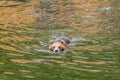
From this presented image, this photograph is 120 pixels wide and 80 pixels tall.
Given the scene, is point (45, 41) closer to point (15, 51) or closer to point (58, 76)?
point (15, 51)

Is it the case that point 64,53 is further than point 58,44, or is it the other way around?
point 58,44

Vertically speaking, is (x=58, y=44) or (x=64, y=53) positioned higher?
(x=58, y=44)

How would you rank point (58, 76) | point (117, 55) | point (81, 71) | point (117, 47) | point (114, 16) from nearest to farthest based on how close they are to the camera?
point (58, 76), point (81, 71), point (117, 55), point (117, 47), point (114, 16)

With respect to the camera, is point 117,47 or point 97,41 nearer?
point 117,47

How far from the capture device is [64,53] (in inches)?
602

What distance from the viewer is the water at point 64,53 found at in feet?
37.3

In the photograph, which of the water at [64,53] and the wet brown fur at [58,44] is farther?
the wet brown fur at [58,44]

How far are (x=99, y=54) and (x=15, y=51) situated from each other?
10.8ft

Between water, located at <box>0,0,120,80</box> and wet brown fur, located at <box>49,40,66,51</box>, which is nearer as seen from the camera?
water, located at <box>0,0,120,80</box>

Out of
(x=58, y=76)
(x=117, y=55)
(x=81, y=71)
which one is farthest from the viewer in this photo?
(x=117, y=55)

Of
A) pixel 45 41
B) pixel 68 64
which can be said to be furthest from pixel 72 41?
pixel 68 64

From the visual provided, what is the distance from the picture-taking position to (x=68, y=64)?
505 inches

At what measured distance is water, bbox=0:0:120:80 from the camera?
37.3 ft

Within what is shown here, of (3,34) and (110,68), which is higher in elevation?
(3,34)
